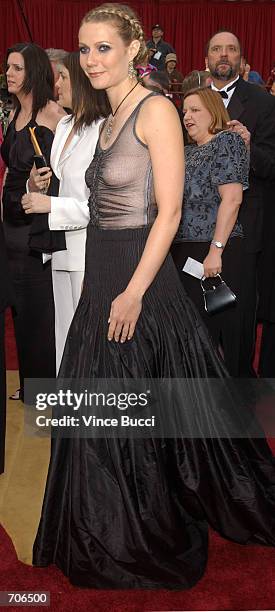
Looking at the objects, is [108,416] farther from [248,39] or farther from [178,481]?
[248,39]

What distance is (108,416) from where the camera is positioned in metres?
2.14

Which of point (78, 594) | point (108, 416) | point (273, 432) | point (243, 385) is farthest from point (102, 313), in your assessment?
point (243, 385)

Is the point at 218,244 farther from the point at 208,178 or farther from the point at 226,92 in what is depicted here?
the point at 226,92

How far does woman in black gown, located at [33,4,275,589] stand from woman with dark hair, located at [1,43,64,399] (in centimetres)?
123

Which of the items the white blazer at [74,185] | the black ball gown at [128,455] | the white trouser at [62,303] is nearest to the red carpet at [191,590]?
the black ball gown at [128,455]

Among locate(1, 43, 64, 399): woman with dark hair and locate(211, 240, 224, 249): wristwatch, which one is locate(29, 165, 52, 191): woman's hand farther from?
locate(211, 240, 224, 249): wristwatch

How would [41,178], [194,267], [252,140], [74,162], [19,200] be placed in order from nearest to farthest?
1. [74,162]
2. [41,178]
3. [194,267]
4. [19,200]
5. [252,140]

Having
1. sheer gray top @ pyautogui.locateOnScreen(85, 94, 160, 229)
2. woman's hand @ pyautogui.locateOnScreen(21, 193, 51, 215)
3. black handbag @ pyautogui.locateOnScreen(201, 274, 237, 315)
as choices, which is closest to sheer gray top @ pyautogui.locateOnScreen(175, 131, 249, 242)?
black handbag @ pyautogui.locateOnScreen(201, 274, 237, 315)

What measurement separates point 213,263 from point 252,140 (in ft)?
2.42

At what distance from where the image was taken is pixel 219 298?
312 cm

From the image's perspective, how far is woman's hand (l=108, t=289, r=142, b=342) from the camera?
6.57 ft

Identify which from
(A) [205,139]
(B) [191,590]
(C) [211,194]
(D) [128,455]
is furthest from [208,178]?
(B) [191,590]

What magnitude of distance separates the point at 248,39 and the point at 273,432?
53.2 feet

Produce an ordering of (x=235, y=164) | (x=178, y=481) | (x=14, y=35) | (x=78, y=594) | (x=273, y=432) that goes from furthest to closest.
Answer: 1. (x=14, y=35)
2. (x=273, y=432)
3. (x=235, y=164)
4. (x=178, y=481)
5. (x=78, y=594)
